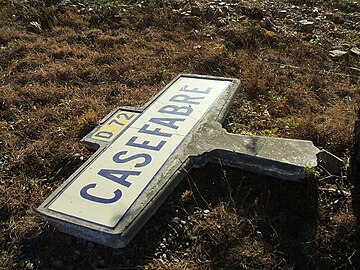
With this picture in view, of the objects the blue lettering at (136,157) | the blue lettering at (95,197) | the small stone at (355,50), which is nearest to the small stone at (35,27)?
the blue lettering at (136,157)

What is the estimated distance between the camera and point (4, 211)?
103 inches

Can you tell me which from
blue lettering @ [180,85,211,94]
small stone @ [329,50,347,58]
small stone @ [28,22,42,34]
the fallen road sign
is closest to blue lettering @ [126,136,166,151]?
the fallen road sign

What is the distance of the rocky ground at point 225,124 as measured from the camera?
225 centimetres


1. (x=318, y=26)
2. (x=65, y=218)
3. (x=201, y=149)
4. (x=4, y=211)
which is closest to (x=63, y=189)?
(x=65, y=218)

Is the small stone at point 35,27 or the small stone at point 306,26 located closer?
the small stone at point 306,26

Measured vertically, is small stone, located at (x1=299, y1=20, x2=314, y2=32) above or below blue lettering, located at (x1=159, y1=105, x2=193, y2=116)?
below

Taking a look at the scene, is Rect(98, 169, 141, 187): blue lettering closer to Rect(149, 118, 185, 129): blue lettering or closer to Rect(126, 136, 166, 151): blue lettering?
Rect(126, 136, 166, 151): blue lettering

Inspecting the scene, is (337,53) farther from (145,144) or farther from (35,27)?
(35,27)

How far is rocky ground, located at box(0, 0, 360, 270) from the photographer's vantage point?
88.6 inches

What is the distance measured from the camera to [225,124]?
3.37 metres

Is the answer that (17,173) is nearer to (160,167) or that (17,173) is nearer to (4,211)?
(4,211)

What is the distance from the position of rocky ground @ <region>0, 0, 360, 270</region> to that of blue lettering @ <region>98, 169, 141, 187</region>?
0.93ft

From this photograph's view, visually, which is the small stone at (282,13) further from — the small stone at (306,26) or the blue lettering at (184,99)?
the blue lettering at (184,99)

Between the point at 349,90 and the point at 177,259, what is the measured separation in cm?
257
